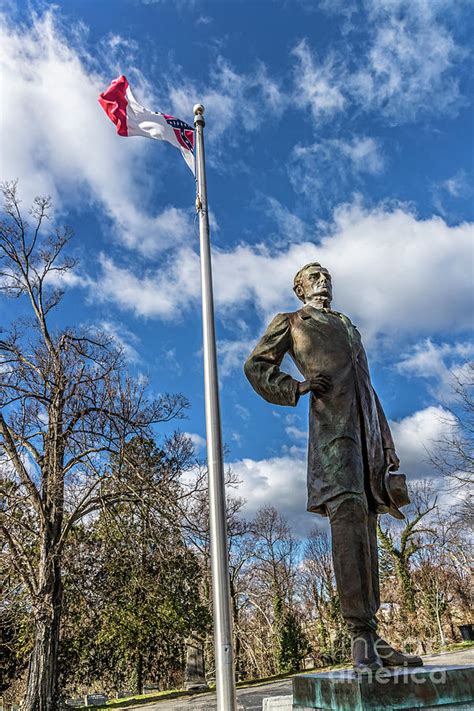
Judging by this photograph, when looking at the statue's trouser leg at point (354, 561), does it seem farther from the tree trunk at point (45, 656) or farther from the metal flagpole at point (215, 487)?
the tree trunk at point (45, 656)

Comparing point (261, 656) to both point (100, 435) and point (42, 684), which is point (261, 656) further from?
point (100, 435)

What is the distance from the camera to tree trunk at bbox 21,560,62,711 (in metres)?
13.4

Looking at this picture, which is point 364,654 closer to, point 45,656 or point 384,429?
point 384,429

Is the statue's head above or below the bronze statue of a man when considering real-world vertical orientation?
above

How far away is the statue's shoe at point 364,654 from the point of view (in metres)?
2.75

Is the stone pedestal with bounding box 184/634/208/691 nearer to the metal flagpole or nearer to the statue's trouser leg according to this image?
the metal flagpole

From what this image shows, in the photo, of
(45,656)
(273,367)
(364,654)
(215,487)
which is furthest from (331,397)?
(45,656)

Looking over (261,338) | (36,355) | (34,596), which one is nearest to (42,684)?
(34,596)

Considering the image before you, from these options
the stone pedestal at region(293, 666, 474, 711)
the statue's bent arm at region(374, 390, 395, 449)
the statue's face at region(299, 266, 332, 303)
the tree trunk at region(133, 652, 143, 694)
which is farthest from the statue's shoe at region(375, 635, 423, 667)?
the tree trunk at region(133, 652, 143, 694)

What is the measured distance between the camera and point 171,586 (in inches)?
768

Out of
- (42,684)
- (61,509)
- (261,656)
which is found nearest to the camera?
(42,684)

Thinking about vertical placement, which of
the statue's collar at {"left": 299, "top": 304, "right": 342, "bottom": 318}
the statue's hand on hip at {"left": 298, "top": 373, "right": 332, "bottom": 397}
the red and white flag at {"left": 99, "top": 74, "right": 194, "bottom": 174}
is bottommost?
the statue's hand on hip at {"left": 298, "top": 373, "right": 332, "bottom": 397}

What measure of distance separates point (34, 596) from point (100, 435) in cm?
407

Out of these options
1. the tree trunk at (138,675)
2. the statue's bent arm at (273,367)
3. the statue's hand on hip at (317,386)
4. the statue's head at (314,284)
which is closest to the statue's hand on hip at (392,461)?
Answer: the statue's hand on hip at (317,386)
